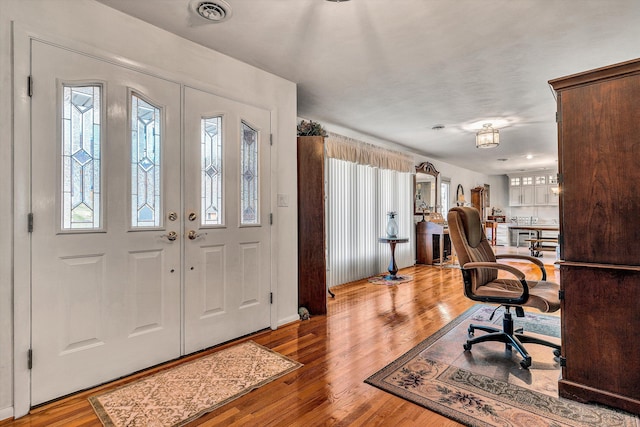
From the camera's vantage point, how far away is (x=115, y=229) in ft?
6.82

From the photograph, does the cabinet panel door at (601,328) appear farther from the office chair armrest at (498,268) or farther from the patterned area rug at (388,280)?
the patterned area rug at (388,280)

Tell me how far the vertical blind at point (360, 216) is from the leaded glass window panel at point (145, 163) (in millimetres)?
2700

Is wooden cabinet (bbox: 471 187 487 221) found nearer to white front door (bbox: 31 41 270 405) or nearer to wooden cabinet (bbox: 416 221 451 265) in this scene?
wooden cabinet (bbox: 416 221 451 265)

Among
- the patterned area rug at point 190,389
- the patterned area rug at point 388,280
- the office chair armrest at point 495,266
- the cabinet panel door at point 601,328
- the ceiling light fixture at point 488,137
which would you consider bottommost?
the patterned area rug at point 190,389

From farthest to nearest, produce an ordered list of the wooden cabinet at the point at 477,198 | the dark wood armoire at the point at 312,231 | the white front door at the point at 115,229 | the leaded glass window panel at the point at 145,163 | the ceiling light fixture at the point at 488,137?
the wooden cabinet at the point at 477,198 → the ceiling light fixture at the point at 488,137 → the dark wood armoire at the point at 312,231 → the leaded glass window panel at the point at 145,163 → the white front door at the point at 115,229

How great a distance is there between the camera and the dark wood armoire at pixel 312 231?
3.37 meters


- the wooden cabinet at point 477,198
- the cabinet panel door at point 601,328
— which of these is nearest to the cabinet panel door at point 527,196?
the wooden cabinet at point 477,198

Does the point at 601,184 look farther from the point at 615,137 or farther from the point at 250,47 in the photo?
the point at 250,47

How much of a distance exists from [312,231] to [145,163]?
168 centimetres

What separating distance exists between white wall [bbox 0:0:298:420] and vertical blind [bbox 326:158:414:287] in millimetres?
1513

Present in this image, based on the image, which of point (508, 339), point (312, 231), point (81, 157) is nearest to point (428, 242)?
point (312, 231)

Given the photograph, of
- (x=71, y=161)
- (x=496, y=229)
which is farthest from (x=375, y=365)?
(x=496, y=229)

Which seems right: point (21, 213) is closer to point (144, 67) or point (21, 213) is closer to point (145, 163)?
point (145, 163)

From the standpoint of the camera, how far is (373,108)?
4.06 m
